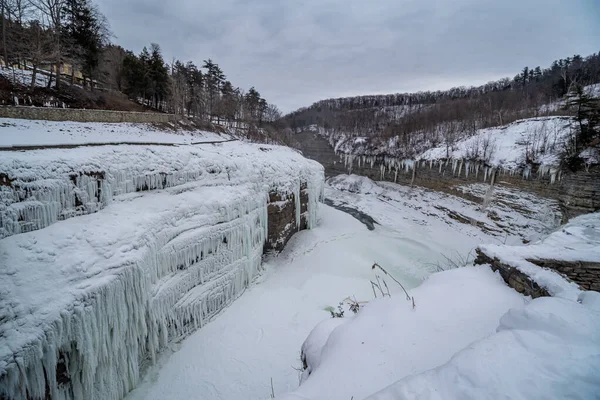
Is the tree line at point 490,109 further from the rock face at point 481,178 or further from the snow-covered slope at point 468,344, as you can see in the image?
the snow-covered slope at point 468,344

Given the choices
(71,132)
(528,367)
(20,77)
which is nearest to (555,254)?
(528,367)

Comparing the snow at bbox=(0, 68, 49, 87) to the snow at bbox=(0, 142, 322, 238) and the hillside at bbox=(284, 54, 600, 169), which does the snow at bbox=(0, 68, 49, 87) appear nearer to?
the snow at bbox=(0, 142, 322, 238)

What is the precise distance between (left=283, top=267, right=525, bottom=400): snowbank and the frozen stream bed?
2 cm

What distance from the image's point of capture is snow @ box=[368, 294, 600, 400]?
155cm

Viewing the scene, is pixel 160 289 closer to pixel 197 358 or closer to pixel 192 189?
pixel 197 358

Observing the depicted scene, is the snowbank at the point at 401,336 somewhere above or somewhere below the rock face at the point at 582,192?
below

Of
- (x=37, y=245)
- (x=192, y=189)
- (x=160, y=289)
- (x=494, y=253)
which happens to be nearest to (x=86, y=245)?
(x=37, y=245)

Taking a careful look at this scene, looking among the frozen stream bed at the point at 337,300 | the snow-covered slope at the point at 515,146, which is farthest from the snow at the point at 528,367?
the snow-covered slope at the point at 515,146

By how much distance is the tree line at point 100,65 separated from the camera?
52.5ft

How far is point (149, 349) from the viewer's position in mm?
5309

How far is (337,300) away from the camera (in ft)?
26.4

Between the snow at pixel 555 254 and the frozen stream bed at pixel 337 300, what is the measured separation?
42 cm

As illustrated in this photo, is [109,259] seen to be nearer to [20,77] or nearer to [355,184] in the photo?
[20,77]

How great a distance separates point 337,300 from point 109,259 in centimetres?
628
